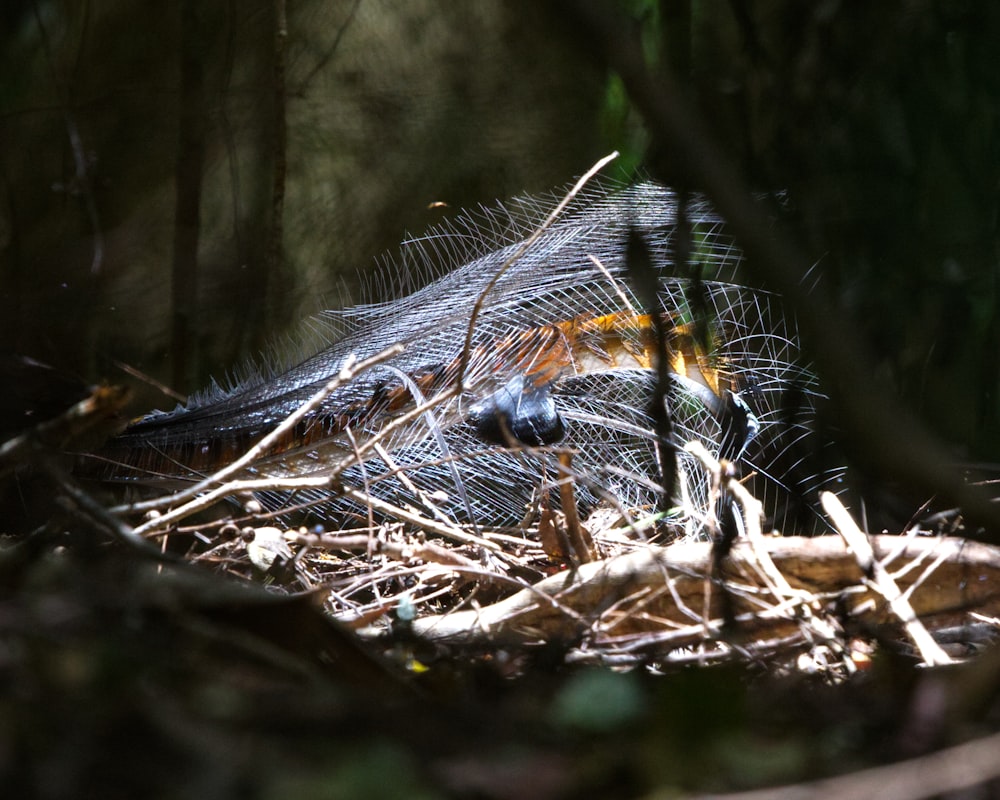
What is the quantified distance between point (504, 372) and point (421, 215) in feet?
2.85

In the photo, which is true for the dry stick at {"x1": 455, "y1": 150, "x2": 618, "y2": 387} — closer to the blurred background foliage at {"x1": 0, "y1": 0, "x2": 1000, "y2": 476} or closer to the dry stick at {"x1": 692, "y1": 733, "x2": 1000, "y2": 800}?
the blurred background foliage at {"x1": 0, "y1": 0, "x2": 1000, "y2": 476}

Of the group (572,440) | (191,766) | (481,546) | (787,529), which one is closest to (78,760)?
(191,766)

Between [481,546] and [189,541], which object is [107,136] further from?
[481,546]

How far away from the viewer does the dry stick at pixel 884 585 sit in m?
0.75

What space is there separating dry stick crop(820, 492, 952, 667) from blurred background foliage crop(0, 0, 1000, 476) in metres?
0.31

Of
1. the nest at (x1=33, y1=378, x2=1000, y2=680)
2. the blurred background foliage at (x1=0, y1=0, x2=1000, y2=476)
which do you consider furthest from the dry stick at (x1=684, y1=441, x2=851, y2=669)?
the blurred background foliage at (x1=0, y1=0, x2=1000, y2=476)

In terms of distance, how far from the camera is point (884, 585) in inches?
33.5

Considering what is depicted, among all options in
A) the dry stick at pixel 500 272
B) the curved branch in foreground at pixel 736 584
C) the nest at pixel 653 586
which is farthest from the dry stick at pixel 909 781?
the dry stick at pixel 500 272

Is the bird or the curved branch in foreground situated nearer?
the curved branch in foreground

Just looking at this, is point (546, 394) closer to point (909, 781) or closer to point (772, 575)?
point (772, 575)

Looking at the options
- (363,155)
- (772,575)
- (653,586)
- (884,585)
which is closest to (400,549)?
(653,586)

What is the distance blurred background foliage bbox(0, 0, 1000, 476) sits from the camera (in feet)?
3.98

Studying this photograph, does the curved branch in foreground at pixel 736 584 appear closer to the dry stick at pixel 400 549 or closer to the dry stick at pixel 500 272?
the dry stick at pixel 400 549

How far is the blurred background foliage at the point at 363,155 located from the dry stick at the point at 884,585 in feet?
1.00
